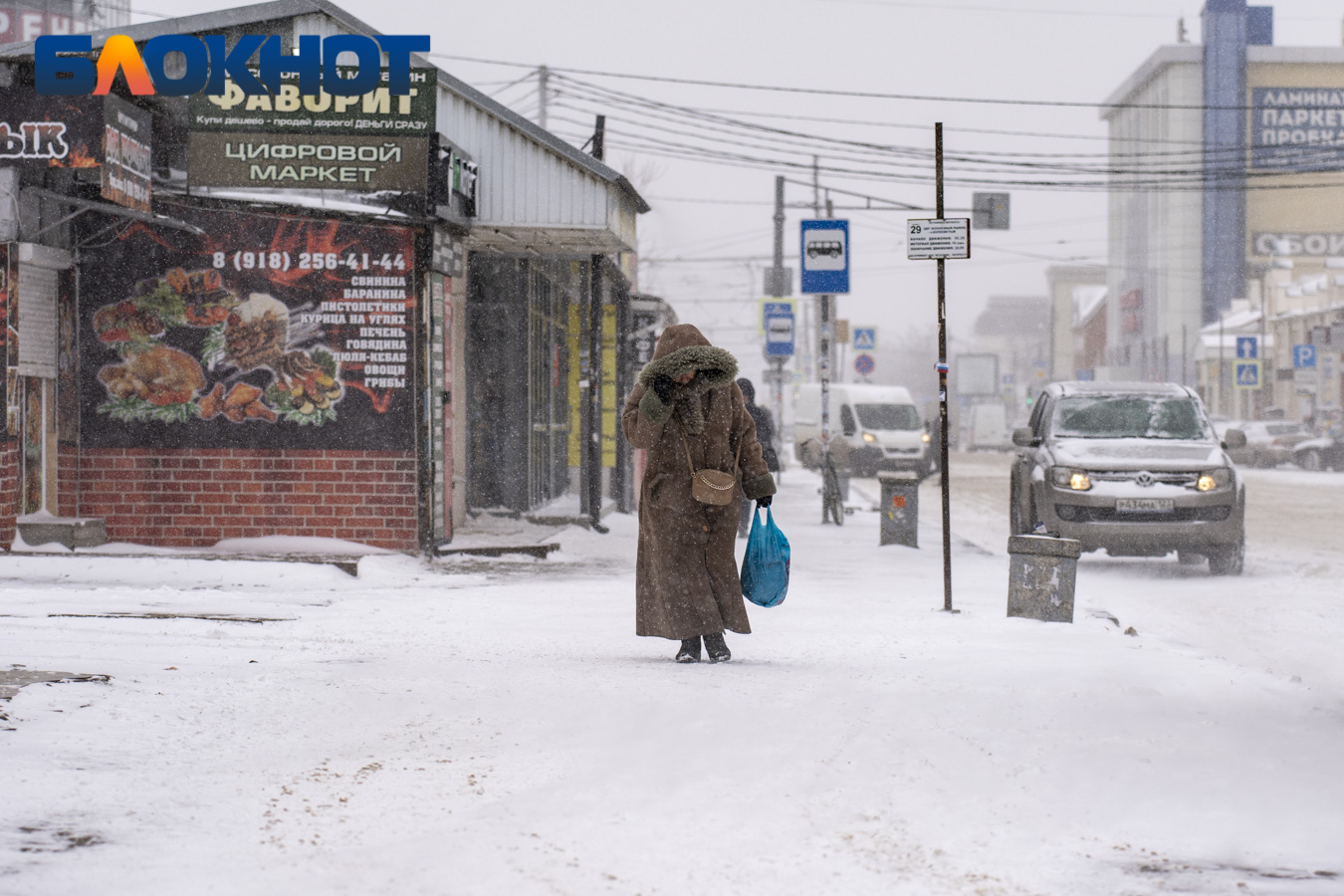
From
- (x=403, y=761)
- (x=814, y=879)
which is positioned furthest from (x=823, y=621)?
(x=814, y=879)

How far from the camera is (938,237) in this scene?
918 cm

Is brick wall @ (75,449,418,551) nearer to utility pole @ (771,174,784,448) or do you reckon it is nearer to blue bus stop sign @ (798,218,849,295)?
blue bus stop sign @ (798,218,849,295)

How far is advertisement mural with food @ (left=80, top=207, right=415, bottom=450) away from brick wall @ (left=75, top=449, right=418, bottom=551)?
19 cm

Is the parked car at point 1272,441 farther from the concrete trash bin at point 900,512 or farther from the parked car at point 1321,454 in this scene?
the concrete trash bin at point 900,512

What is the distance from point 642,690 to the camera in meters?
6.15

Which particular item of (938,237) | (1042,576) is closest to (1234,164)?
(938,237)

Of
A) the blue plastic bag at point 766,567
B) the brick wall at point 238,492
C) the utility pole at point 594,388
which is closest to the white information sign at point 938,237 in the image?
the blue plastic bag at point 766,567

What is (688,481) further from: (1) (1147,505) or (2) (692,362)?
(1) (1147,505)

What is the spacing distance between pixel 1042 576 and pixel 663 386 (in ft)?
11.7

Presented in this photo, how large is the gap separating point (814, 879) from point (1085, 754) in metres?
1.72

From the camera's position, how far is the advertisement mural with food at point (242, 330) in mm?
11734

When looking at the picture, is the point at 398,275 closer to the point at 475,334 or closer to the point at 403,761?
the point at 475,334

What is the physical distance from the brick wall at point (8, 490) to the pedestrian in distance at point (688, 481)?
635cm

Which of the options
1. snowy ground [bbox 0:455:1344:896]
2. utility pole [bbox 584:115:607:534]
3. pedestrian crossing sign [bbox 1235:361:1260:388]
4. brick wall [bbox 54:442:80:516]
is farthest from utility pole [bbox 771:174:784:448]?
pedestrian crossing sign [bbox 1235:361:1260:388]
